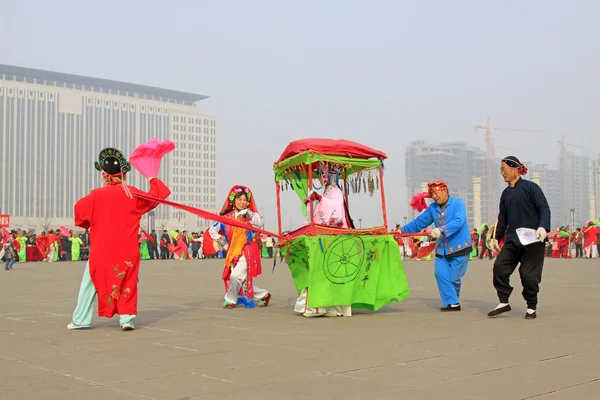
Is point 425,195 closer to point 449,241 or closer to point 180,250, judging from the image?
point 449,241

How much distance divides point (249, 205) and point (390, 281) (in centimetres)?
237

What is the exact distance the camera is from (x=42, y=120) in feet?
403

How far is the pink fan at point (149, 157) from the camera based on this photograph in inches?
313

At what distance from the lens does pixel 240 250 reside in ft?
32.9

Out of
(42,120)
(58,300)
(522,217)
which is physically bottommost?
(58,300)

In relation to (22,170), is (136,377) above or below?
below

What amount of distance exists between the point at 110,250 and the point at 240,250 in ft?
9.12

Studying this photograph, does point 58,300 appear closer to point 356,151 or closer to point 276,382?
point 356,151

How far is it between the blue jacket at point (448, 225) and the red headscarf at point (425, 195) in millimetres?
197

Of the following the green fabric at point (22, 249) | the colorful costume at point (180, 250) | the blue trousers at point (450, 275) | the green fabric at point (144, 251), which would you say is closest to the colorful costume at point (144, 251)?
the green fabric at point (144, 251)

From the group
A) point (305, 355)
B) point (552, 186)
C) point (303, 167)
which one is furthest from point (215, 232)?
point (552, 186)

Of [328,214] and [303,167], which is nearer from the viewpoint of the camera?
[328,214]

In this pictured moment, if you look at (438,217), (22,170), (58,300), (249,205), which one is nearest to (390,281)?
(438,217)

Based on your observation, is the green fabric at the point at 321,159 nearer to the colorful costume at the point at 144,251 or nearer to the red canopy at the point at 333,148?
the red canopy at the point at 333,148
